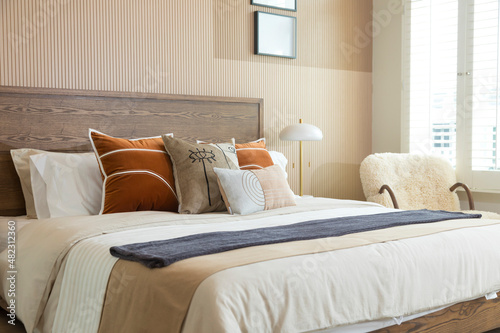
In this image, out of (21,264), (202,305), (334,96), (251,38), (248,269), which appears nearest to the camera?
(202,305)

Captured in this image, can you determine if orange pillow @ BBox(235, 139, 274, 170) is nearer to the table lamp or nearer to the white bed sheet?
the table lamp

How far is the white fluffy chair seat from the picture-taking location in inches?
166

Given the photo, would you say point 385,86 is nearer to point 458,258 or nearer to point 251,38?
point 251,38

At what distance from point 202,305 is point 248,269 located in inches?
8.2

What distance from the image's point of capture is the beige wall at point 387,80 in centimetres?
475

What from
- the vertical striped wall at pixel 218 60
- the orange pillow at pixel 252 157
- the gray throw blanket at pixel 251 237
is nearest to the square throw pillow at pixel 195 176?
the orange pillow at pixel 252 157

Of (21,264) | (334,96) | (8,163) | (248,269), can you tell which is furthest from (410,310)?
(334,96)

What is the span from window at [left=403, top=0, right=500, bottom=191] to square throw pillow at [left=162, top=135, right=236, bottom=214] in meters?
2.14

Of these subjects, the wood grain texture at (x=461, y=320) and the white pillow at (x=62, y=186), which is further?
the white pillow at (x=62, y=186)

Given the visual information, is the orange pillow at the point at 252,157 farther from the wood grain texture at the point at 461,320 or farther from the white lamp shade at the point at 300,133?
the wood grain texture at the point at 461,320

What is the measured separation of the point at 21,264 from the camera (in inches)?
101

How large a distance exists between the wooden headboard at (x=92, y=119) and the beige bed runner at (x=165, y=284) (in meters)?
1.56

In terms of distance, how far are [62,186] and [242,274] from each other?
5.37 feet

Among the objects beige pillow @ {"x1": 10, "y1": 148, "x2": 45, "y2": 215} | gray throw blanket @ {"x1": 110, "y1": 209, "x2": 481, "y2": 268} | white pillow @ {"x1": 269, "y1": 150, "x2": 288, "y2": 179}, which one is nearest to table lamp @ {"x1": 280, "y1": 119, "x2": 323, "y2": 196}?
white pillow @ {"x1": 269, "y1": 150, "x2": 288, "y2": 179}
